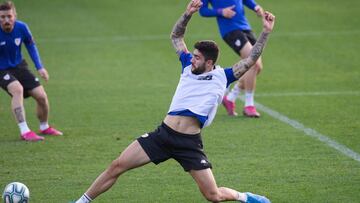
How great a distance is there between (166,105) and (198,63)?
21.6 ft

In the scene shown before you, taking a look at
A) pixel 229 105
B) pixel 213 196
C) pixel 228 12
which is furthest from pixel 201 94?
pixel 229 105

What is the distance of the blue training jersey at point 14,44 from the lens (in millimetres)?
12273

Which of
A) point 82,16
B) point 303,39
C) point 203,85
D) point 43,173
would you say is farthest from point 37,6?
point 203,85

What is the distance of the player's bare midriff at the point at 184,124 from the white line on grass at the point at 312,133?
330 cm

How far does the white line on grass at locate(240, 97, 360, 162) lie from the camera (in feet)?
35.7

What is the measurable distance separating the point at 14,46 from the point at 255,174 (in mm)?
4768

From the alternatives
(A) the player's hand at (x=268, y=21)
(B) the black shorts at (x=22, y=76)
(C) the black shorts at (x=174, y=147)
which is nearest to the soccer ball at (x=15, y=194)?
(C) the black shorts at (x=174, y=147)

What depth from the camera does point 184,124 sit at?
8.21 meters

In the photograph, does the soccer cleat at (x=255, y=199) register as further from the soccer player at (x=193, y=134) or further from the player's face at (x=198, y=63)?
the player's face at (x=198, y=63)

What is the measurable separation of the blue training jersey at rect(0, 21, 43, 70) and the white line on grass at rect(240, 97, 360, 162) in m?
4.34

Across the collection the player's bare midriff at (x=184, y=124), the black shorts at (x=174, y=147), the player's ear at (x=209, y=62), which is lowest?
the black shorts at (x=174, y=147)

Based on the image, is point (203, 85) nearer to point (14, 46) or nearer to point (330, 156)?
point (330, 156)

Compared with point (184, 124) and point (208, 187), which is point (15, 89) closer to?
point (184, 124)

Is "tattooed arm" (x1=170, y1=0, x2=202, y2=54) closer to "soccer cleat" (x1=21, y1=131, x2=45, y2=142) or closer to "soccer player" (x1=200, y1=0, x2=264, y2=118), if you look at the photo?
"soccer cleat" (x1=21, y1=131, x2=45, y2=142)
